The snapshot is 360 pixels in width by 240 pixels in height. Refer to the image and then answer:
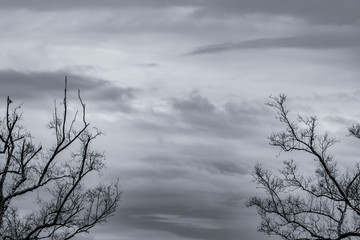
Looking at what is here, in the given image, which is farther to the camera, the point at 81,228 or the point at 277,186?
the point at 277,186

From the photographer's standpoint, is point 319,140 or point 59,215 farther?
point 319,140

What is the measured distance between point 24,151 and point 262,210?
1083 cm

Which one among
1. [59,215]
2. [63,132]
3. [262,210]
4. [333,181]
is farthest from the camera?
[262,210]

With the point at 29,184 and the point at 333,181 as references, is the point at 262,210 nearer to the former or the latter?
the point at 333,181

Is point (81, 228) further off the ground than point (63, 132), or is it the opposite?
point (63, 132)

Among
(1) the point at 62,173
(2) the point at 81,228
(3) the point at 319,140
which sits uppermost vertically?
(3) the point at 319,140

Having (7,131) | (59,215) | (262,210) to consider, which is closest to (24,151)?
(7,131)

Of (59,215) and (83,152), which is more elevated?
(83,152)

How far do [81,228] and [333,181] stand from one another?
10.2 meters

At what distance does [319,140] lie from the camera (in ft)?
90.6

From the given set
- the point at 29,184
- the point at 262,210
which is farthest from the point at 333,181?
the point at 29,184

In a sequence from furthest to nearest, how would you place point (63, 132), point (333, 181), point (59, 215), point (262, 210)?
point (262, 210), point (333, 181), point (59, 215), point (63, 132)

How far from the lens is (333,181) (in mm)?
26891

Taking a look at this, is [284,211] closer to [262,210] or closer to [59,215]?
[262,210]
